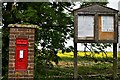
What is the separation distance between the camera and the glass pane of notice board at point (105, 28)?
6.85 m

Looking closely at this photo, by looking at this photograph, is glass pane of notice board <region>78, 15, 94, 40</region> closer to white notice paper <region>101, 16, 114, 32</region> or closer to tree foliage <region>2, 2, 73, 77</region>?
white notice paper <region>101, 16, 114, 32</region>

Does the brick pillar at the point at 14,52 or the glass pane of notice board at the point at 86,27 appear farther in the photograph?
the glass pane of notice board at the point at 86,27

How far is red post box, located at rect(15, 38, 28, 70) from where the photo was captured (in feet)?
20.0

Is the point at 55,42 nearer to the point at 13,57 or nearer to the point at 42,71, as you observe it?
the point at 42,71

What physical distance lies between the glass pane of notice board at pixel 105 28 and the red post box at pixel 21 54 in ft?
5.74

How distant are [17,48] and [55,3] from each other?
3968 mm

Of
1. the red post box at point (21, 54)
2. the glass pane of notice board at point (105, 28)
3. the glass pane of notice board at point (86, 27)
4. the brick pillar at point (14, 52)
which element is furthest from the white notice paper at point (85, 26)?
the red post box at point (21, 54)

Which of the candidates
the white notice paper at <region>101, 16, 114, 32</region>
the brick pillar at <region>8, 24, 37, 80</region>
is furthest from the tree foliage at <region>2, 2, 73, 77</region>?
the white notice paper at <region>101, 16, 114, 32</region>

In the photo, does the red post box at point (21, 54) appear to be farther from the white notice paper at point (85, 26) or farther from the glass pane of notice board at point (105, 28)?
the glass pane of notice board at point (105, 28)

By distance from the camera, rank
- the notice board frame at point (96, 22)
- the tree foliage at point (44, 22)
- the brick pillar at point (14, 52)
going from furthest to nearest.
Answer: the tree foliage at point (44, 22) < the notice board frame at point (96, 22) < the brick pillar at point (14, 52)

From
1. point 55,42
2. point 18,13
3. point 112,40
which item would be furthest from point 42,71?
point 112,40

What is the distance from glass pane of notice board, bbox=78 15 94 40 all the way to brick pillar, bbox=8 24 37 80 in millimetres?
1165

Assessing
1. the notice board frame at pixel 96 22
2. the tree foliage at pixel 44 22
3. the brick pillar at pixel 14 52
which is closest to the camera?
the brick pillar at pixel 14 52

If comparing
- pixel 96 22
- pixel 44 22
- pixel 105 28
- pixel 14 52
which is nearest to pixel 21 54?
pixel 14 52
